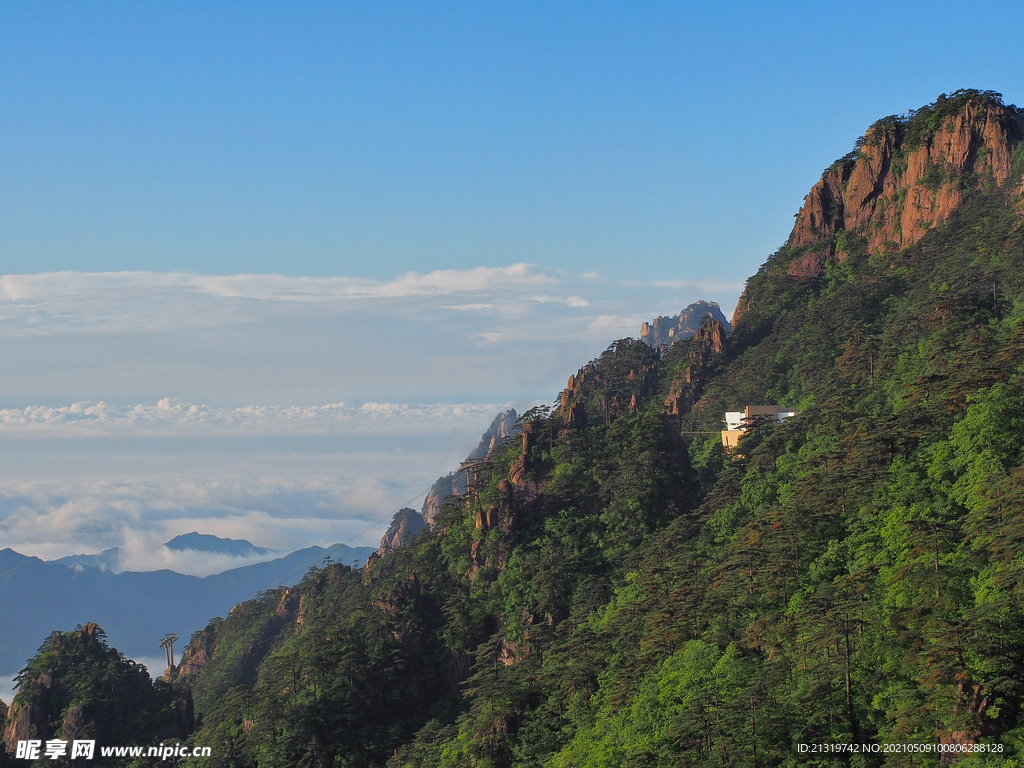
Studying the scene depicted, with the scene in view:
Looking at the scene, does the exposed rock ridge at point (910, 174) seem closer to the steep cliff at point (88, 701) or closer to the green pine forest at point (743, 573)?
the green pine forest at point (743, 573)

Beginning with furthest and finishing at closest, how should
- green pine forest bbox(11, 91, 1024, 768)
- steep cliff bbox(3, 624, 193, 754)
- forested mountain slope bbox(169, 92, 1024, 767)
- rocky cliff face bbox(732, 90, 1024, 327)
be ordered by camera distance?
1. rocky cliff face bbox(732, 90, 1024, 327)
2. steep cliff bbox(3, 624, 193, 754)
3. forested mountain slope bbox(169, 92, 1024, 767)
4. green pine forest bbox(11, 91, 1024, 768)

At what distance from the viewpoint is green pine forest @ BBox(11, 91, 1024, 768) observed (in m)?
57.3

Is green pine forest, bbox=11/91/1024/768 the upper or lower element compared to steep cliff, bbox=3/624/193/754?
upper

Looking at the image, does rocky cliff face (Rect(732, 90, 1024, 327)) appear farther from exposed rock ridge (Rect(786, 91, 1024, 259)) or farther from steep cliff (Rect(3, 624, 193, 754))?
steep cliff (Rect(3, 624, 193, 754))

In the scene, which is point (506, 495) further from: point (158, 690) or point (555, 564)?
point (158, 690)

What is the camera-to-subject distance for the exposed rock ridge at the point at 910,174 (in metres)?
128

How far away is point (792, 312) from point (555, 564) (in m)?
58.1

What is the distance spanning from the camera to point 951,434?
77500 mm

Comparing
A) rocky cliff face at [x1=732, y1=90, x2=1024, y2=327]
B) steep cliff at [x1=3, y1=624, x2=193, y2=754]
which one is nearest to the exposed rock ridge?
rocky cliff face at [x1=732, y1=90, x2=1024, y2=327]

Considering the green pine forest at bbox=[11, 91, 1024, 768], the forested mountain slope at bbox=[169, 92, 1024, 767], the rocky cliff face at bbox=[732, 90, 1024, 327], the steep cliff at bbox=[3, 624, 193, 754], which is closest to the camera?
the green pine forest at bbox=[11, 91, 1024, 768]

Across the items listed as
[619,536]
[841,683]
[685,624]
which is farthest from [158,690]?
[841,683]

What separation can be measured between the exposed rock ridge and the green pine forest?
2.24 ft

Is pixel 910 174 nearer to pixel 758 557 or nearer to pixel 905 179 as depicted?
pixel 905 179

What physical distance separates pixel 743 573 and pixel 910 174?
78797 millimetres
